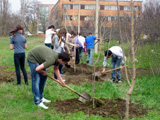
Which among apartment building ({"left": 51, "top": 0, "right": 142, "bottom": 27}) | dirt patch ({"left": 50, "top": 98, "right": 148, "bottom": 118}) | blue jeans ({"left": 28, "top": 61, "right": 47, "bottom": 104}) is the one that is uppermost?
apartment building ({"left": 51, "top": 0, "right": 142, "bottom": 27})

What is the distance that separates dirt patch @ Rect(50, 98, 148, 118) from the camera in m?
4.29

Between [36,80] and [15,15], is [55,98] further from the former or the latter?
[15,15]

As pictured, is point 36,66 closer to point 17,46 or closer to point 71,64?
point 17,46

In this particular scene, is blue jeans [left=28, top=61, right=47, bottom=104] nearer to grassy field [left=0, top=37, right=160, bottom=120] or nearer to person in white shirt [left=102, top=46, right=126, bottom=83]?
grassy field [left=0, top=37, right=160, bottom=120]

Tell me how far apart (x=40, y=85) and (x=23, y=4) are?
153 ft

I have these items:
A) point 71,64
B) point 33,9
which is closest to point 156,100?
point 71,64

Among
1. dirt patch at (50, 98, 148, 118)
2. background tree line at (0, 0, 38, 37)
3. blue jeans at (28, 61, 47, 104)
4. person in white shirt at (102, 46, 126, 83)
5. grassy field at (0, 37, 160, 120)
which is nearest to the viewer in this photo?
grassy field at (0, 37, 160, 120)

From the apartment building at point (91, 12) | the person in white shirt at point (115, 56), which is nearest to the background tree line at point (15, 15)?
the apartment building at point (91, 12)

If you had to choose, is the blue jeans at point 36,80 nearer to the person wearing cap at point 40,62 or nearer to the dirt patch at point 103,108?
the person wearing cap at point 40,62

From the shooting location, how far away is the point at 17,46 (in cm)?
607

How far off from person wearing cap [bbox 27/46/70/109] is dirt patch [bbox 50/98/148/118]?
434mm

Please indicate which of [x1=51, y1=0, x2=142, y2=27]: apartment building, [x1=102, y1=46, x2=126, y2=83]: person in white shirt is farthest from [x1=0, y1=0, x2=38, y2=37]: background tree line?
[x1=102, y1=46, x2=126, y2=83]: person in white shirt

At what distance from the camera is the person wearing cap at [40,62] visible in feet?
13.6

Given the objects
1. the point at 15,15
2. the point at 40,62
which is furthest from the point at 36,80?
the point at 15,15
